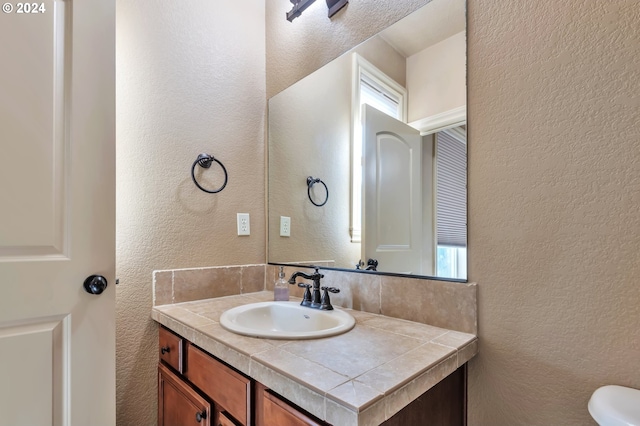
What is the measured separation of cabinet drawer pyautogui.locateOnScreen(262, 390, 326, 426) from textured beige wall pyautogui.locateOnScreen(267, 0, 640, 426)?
1.77 feet

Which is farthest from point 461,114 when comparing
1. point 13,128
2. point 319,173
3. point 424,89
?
point 13,128

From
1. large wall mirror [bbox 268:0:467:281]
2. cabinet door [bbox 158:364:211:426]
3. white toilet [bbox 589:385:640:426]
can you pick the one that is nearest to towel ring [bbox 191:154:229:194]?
large wall mirror [bbox 268:0:467:281]

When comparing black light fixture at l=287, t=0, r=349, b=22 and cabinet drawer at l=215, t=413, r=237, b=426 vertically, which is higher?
black light fixture at l=287, t=0, r=349, b=22

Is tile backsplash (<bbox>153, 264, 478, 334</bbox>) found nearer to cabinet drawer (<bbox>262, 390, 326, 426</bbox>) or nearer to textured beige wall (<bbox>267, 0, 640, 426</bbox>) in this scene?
textured beige wall (<bbox>267, 0, 640, 426</bbox>)

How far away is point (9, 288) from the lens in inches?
35.9

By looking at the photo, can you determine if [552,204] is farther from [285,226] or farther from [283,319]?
[285,226]

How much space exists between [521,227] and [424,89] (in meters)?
0.54

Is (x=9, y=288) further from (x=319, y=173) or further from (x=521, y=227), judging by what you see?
(x=521, y=227)

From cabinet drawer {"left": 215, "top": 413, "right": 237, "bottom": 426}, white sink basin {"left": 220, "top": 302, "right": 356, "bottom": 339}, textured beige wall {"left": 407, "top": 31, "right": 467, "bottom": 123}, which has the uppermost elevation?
textured beige wall {"left": 407, "top": 31, "right": 467, "bottom": 123}

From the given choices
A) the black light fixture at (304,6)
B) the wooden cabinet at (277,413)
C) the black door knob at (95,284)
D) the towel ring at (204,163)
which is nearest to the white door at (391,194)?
the black light fixture at (304,6)

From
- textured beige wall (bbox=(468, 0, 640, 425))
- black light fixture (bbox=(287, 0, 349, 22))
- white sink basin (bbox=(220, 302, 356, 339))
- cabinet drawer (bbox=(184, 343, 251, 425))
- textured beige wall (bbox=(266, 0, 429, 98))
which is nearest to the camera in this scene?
textured beige wall (bbox=(468, 0, 640, 425))

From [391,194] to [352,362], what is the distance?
0.66 meters

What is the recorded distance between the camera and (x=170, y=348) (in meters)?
1.18

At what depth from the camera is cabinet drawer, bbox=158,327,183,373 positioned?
1111mm
